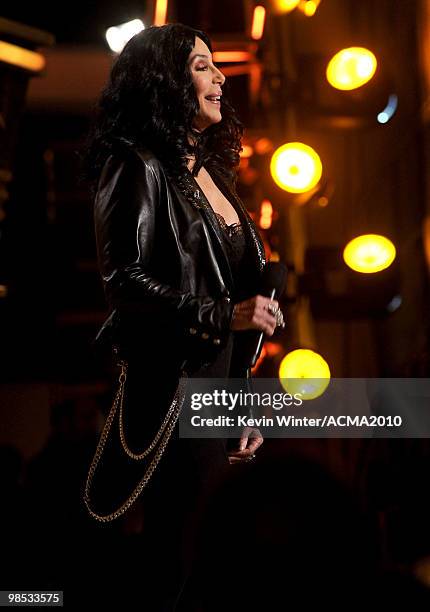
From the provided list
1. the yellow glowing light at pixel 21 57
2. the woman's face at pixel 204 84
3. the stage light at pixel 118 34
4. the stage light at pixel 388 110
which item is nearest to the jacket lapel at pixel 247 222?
the woman's face at pixel 204 84

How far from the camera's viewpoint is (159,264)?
156 cm

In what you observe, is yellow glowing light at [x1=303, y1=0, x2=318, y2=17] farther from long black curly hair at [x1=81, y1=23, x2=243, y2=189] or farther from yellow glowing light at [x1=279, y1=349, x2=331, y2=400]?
long black curly hair at [x1=81, y1=23, x2=243, y2=189]

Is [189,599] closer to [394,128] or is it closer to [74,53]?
[394,128]

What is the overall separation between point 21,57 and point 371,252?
1.69 metres

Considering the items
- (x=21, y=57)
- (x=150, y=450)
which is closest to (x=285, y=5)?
(x=21, y=57)

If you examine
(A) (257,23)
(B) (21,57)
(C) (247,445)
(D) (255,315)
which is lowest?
(C) (247,445)

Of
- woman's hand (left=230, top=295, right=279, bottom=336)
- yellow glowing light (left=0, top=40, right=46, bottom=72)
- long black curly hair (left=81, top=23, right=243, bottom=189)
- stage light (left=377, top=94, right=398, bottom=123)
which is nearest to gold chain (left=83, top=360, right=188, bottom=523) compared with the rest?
woman's hand (left=230, top=295, right=279, bottom=336)

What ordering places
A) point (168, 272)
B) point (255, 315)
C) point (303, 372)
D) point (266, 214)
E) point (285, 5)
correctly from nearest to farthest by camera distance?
1. point (255, 315)
2. point (168, 272)
3. point (303, 372)
4. point (266, 214)
5. point (285, 5)

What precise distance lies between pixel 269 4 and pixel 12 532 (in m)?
2.89

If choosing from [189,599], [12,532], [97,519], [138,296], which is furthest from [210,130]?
[12,532]

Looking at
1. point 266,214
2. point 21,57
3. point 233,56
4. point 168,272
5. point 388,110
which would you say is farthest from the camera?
point 233,56

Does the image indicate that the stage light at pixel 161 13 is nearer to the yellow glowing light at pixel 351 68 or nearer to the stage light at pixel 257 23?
the stage light at pixel 257 23

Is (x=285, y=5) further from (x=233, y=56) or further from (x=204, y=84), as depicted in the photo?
(x=204, y=84)

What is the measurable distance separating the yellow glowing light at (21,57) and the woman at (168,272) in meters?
1.60
